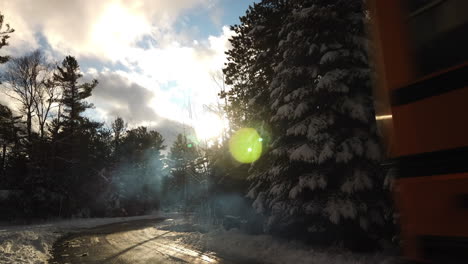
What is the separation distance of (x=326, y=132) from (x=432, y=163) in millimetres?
6643

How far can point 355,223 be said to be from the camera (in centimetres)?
756

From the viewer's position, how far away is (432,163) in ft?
6.43

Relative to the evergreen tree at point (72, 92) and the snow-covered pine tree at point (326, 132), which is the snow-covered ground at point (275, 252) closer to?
the snow-covered pine tree at point (326, 132)

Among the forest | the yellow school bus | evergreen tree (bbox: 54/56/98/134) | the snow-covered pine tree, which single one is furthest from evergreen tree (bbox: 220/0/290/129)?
evergreen tree (bbox: 54/56/98/134)

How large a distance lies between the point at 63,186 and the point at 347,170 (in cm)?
3371

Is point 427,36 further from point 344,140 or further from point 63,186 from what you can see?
point 63,186

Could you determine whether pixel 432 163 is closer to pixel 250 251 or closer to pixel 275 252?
pixel 275 252

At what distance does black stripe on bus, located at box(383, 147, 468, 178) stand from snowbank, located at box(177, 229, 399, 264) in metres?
5.54

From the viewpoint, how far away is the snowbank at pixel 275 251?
7.11 meters

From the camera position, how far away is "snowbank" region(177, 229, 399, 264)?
7113 mm

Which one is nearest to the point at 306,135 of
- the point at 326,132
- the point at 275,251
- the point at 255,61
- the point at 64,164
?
the point at 326,132

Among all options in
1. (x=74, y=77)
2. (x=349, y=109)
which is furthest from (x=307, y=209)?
(x=74, y=77)

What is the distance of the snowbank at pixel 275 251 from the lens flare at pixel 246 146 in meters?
3.49

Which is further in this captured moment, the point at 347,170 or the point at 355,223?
the point at 347,170
